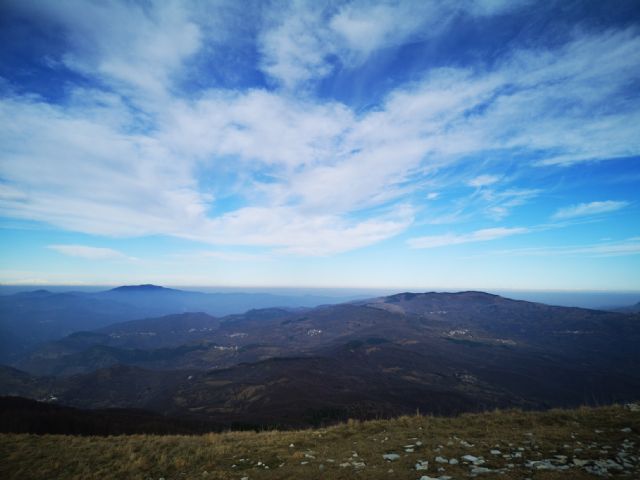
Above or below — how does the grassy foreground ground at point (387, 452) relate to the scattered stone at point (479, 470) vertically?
below

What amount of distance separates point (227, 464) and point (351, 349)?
630ft

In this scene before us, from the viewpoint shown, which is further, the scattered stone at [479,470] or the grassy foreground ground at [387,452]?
the grassy foreground ground at [387,452]

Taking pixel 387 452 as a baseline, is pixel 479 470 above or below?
above

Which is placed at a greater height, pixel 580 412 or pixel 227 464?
pixel 580 412

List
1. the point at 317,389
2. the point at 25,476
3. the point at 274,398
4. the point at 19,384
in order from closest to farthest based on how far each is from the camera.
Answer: the point at 25,476, the point at 274,398, the point at 317,389, the point at 19,384

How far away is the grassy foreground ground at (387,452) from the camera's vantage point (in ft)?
30.6

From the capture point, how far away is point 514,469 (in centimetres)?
884

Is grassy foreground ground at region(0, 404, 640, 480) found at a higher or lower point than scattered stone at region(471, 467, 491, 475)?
lower

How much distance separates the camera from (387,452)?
12.0m

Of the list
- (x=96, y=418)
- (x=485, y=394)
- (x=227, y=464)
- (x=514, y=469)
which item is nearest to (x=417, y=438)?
(x=514, y=469)

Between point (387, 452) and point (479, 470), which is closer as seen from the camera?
point (479, 470)

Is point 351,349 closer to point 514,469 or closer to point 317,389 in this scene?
point 317,389

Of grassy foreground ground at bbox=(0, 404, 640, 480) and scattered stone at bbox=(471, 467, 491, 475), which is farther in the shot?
grassy foreground ground at bbox=(0, 404, 640, 480)

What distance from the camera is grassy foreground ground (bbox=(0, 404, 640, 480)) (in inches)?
367
